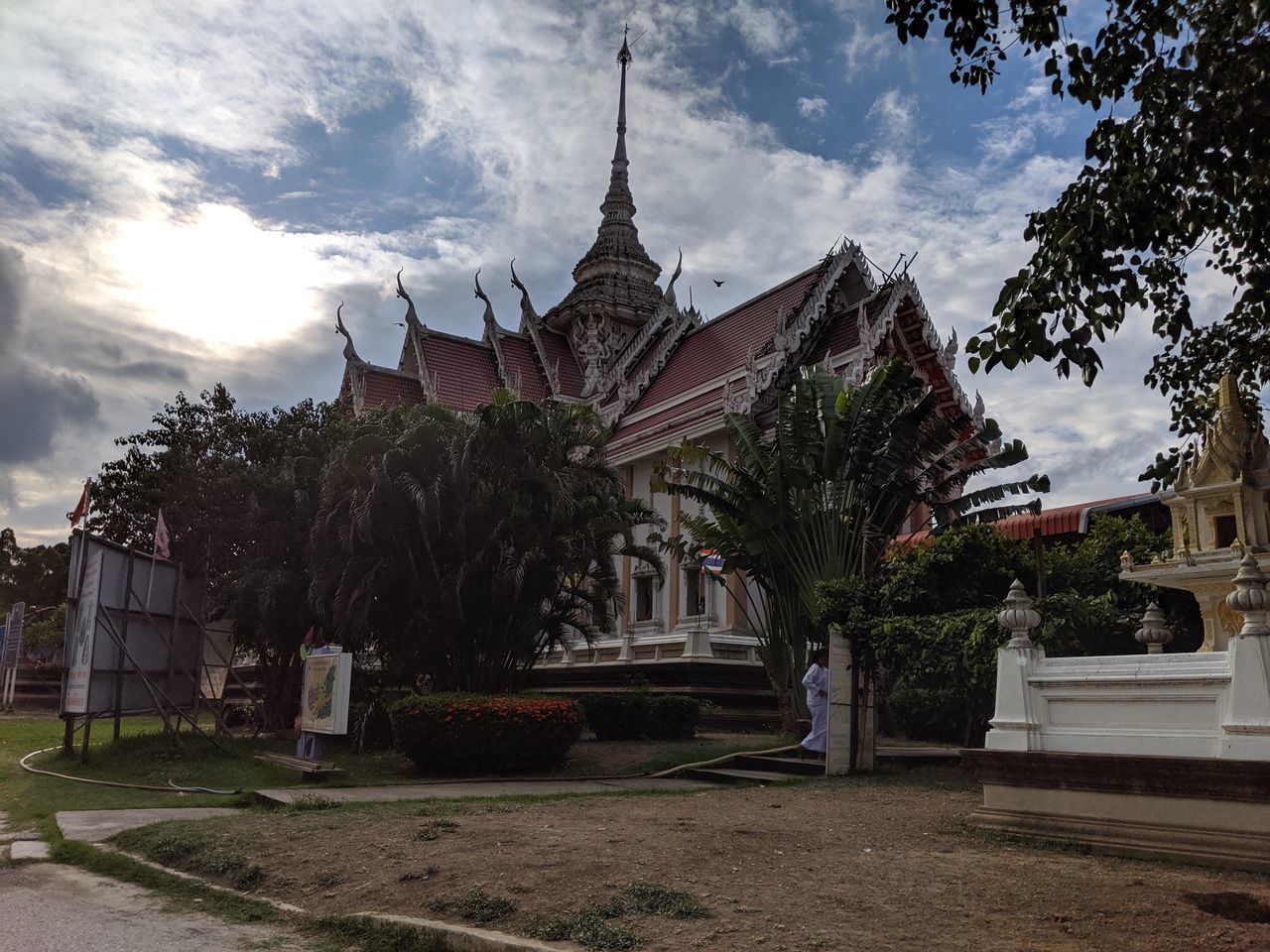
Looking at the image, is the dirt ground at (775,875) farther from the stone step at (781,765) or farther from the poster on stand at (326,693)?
the stone step at (781,765)

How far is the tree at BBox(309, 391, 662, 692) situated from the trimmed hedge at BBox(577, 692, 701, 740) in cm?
159

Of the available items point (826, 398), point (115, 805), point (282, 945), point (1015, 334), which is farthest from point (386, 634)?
point (1015, 334)

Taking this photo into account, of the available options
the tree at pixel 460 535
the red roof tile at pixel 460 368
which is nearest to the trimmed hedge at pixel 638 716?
the tree at pixel 460 535

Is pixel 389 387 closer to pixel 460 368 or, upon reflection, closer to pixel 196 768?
pixel 460 368

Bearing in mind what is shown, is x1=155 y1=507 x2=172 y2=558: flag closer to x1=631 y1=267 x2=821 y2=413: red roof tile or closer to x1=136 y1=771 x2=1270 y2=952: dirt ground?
x1=136 y1=771 x2=1270 y2=952: dirt ground

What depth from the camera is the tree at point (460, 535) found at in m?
15.5

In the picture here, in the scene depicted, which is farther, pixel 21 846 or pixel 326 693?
pixel 326 693

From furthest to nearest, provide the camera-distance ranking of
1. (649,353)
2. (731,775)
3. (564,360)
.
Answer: (564,360), (649,353), (731,775)

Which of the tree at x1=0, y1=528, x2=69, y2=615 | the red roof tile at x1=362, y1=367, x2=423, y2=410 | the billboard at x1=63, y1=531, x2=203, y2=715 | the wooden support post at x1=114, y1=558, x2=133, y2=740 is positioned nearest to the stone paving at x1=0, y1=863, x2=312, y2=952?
the billboard at x1=63, y1=531, x2=203, y2=715

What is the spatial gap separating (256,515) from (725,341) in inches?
724

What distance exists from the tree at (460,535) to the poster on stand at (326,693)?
2449 mm

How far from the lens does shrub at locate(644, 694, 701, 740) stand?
56.9 feet

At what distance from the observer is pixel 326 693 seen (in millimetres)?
12773

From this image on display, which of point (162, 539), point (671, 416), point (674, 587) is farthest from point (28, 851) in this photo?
point (671, 416)
